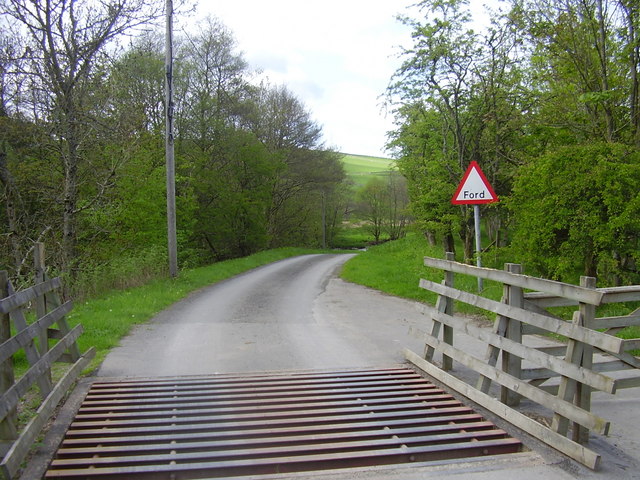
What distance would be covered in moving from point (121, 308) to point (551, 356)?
8822mm

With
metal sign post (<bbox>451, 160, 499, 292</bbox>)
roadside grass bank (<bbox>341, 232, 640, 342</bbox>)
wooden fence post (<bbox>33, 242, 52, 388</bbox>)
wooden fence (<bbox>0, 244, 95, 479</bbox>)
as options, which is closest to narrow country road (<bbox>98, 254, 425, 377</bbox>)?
roadside grass bank (<bbox>341, 232, 640, 342</bbox>)

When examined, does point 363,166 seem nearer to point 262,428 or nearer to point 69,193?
point 69,193

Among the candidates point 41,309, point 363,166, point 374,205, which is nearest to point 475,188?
point 41,309

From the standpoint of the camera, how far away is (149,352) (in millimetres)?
7234

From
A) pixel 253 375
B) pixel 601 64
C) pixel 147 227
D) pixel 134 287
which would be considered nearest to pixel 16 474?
pixel 253 375

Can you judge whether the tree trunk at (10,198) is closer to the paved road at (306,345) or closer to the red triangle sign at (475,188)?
the paved road at (306,345)

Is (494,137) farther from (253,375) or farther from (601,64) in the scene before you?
(253,375)

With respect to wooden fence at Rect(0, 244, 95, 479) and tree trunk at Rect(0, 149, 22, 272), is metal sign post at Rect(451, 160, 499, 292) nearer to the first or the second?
wooden fence at Rect(0, 244, 95, 479)

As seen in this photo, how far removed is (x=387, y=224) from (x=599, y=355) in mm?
54668

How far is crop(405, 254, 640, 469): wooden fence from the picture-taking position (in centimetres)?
368

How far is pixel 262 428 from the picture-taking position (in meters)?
4.43

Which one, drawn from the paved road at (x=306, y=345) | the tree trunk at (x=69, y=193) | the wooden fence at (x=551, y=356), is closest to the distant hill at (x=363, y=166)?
the tree trunk at (x=69, y=193)

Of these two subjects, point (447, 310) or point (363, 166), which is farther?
point (363, 166)

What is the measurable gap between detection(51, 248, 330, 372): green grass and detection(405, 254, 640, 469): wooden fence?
455 cm
